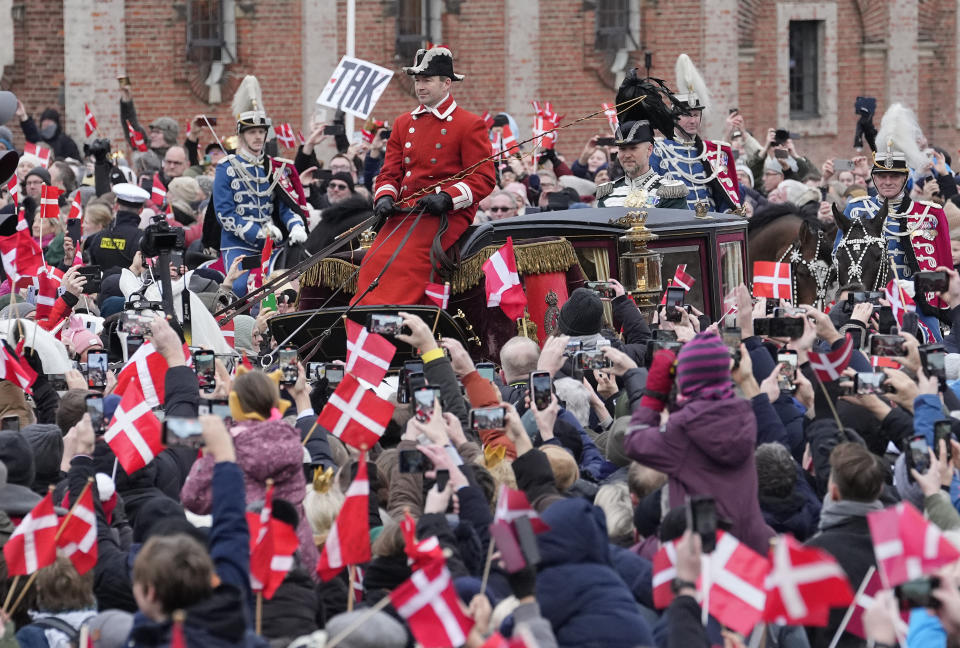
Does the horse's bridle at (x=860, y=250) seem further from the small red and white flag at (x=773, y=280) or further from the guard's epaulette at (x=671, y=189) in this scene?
the small red and white flag at (x=773, y=280)

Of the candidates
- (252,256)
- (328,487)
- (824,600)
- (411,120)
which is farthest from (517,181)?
Answer: (824,600)

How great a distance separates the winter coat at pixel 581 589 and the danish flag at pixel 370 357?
211 centimetres

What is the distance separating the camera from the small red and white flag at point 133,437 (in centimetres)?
667

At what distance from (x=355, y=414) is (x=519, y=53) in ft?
65.1

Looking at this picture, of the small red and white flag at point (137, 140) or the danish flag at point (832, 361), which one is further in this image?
the small red and white flag at point (137, 140)

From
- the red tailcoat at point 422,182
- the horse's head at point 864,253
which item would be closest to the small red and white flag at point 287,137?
the horse's head at point 864,253

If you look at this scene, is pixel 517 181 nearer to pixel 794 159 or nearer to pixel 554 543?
pixel 794 159

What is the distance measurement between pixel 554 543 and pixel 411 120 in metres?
5.29

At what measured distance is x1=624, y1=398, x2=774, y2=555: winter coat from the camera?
20.0ft

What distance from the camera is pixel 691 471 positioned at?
20.3 ft

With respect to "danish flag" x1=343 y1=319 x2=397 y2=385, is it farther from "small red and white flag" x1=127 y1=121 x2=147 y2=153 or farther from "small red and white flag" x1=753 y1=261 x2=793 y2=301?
"small red and white flag" x1=127 y1=121 x2=147 y2=153

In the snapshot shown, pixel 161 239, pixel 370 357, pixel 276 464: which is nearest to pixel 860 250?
pixel 161 239

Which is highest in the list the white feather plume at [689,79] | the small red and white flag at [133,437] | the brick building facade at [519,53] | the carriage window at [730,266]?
the brick building facade at [519,53]

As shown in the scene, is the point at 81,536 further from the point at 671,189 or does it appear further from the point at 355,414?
the point at 671,189
